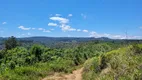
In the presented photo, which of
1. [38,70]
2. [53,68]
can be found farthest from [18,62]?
[38,70]

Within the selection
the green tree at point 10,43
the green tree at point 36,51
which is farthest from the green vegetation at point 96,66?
the green tree at point 10,43

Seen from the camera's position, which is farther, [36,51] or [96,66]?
[36,51]

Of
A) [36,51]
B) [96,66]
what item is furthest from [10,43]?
[96,66]

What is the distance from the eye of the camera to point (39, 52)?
3194 cm

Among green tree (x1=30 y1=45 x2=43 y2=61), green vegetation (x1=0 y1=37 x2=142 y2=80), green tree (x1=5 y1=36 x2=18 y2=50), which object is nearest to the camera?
green vegetation (x1=0 y1=37 x2=142 y2=80)

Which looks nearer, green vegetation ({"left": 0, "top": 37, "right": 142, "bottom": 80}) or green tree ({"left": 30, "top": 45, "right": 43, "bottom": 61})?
green vegetation ({"left": 0, "top": 37, "right": 142, "bottom": 80})

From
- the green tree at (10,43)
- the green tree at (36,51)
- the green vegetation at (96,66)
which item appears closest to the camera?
the green vegetation at (96,66)

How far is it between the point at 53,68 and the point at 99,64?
226 inches

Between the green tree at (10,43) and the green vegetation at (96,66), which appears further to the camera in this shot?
the green tree at (10,43)

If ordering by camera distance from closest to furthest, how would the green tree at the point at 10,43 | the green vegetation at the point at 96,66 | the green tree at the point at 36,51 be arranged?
the green vegetation at the point at 96,66, the green tree at the point at 36,51, the green tree at the point at 10,43

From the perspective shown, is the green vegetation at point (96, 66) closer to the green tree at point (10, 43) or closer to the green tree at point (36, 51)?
the green tree at point (36, 51)

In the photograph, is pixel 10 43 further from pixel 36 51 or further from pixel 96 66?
pixel 96 66

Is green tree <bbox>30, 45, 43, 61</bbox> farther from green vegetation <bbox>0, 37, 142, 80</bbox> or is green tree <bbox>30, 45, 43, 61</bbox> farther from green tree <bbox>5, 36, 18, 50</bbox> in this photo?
green tree <bbox>5, 36, 18, 50</bbox>

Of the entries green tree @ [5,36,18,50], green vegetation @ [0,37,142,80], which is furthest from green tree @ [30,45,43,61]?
green tree @ [5,36,18,50]
